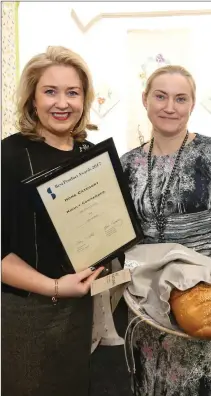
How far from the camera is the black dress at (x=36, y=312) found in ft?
2.60

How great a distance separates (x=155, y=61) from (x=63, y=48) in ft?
0.66

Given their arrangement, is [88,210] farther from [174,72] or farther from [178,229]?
[174,72]

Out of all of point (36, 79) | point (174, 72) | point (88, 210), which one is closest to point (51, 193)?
point (88, 210)

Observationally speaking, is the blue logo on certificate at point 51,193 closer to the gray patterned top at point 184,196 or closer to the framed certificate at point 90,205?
the framed certificate at point 90,205

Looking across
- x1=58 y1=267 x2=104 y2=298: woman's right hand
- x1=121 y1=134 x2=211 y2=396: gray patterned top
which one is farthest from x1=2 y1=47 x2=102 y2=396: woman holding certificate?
x1=121 y1=134 x2=211 y2=396: gray patterned top

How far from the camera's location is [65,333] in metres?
0.87

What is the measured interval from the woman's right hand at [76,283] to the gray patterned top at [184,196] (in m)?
0.16

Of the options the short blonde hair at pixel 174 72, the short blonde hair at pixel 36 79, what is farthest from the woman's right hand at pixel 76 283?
the short blonde hair at pixel 174 72

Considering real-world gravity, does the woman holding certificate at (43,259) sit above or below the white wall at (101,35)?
below

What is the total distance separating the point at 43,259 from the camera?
81 cm

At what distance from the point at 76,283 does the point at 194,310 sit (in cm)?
22

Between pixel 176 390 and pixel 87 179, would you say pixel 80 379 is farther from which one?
pixel 87 179

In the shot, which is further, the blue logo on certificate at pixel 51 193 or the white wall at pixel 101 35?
the white wall at pixel 101 35

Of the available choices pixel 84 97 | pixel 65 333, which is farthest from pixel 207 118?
pixel 65 333
